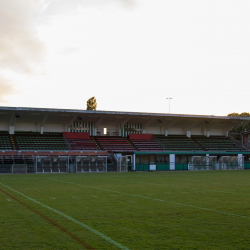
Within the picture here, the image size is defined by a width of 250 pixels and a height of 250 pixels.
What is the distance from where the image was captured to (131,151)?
43.1 metres

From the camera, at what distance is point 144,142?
48812 mm

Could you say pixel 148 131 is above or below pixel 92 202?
above

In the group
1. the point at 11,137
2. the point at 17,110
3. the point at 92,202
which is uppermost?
the point at 17,110

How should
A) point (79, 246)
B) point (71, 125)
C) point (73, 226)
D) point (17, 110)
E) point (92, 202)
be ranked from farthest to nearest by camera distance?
point (71, 125) < point (17, 110) < point (92, 202) < point (73, 226) < point (79, 246)

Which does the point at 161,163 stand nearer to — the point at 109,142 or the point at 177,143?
the point at 177,143

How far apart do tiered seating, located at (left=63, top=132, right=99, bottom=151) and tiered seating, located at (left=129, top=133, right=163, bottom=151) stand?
6.20 metres

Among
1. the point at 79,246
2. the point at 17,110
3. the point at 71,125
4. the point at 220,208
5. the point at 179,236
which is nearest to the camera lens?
the point at 79,246

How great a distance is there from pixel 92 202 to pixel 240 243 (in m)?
6.16

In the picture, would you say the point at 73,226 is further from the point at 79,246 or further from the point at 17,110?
the point at 17,110

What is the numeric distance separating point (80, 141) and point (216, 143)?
21.3 m

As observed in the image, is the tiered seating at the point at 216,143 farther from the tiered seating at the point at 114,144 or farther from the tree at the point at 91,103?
the tree at the point at 91,103

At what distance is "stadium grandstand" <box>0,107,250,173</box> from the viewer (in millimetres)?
37969

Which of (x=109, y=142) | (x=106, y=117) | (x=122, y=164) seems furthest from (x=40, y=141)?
(x=122, y=164)

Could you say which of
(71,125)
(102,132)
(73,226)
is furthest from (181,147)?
(73,226)
